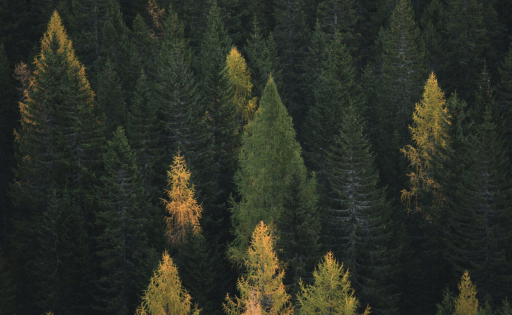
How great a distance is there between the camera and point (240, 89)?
43562 mm

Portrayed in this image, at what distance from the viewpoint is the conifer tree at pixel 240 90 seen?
4303cm

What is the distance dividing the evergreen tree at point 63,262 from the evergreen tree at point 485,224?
23369 mm

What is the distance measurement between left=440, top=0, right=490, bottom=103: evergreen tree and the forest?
7.2 inches

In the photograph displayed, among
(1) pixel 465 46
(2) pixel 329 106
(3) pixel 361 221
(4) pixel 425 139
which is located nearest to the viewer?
(3) pixel 361 221

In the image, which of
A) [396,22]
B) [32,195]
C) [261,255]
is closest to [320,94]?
[396,22]

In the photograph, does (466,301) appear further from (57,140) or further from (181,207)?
(57,140)

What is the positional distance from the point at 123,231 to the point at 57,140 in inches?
379

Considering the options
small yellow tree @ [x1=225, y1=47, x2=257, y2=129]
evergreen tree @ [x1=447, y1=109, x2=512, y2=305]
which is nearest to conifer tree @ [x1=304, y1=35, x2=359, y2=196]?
small yellow tree @ [x1=225, y1=47, x2=257, y2=129]

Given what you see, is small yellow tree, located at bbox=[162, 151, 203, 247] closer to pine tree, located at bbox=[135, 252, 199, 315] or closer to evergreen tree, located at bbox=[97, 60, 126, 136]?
pine tree, located at bbox=[135, 252, 199, 315]

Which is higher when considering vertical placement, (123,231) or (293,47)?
(293,47)

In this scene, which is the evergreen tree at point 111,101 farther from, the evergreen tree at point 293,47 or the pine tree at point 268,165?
the evergreen tree at point 293,47

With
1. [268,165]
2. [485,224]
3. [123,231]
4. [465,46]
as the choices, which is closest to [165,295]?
[123,231]

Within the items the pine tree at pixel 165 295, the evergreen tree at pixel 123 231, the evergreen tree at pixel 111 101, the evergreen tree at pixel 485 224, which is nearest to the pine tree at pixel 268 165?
the pine tree at pixel 165 295

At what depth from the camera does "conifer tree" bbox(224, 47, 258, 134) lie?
4303cm
